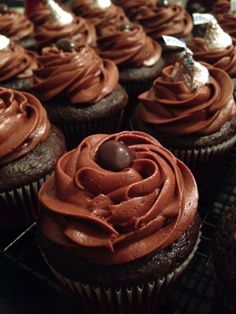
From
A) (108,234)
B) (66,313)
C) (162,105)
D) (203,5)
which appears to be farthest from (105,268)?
(203,5)

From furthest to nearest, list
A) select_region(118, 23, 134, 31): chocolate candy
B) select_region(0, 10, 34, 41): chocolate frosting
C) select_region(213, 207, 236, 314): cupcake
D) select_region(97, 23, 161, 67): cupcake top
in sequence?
select_region(0, 10, 34, 41): chocolate frosting, select_region(118, 23, 134, 31): chocolate candy, select_region(97, 23, 161, 67): cupcake top, select_region(213, 207, 236, 314): cupcake

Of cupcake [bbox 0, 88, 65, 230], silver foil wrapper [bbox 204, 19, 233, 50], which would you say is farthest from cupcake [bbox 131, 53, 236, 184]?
cupcake [bbox 0, 88, 65, 230]

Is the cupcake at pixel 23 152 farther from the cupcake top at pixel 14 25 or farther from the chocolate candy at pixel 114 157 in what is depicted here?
the cupcake top at pixel 14 25

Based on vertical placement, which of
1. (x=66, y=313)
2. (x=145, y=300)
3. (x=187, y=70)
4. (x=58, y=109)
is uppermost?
(x=187, y=70)

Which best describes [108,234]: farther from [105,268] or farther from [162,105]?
[162,105]

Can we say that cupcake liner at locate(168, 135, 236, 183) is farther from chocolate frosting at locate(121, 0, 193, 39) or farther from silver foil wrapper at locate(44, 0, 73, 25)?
silver foil wrapper at locate(44, 0, 73, 25)

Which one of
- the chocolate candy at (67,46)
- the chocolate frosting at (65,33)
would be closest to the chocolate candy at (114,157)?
the chocolate candy at (67,46)
